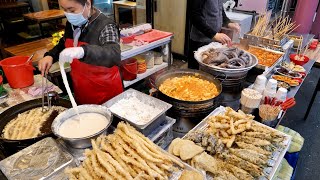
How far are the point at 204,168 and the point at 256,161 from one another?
0.34m

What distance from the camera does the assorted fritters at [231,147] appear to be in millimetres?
1426

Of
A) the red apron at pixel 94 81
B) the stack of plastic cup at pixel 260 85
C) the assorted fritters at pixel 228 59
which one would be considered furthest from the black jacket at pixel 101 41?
the stack of plastic cup at pixel 260 85

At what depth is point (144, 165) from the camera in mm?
1250

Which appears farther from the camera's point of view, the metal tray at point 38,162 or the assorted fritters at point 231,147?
the assorted fritters at point 231,147

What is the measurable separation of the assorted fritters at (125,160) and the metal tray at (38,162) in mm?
149

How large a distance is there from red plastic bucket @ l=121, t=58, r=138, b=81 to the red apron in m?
1.60

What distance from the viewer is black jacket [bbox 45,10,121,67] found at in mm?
1845

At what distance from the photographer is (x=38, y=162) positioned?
1.37 metres

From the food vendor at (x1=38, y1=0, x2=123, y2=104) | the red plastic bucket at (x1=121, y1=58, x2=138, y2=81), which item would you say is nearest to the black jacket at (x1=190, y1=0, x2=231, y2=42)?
the red plastic bucket at (x1=121, y1=58, x2=138, y2=81)

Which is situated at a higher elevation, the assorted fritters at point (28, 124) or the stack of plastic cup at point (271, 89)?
the stack of plastic cup at point (271, 89)

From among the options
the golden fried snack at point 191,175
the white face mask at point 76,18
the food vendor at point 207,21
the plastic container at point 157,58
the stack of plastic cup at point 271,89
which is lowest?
the plastic container at point 157,58

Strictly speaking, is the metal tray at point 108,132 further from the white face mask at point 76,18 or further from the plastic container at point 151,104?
the white face mask at point 76,18

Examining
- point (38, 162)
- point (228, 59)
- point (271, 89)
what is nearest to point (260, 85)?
point (271, 89)

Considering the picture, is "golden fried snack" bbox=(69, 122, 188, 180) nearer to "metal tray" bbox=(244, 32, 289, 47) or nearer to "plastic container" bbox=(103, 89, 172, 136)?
"plastic container" bbox=(103, 89, 172, 136)
